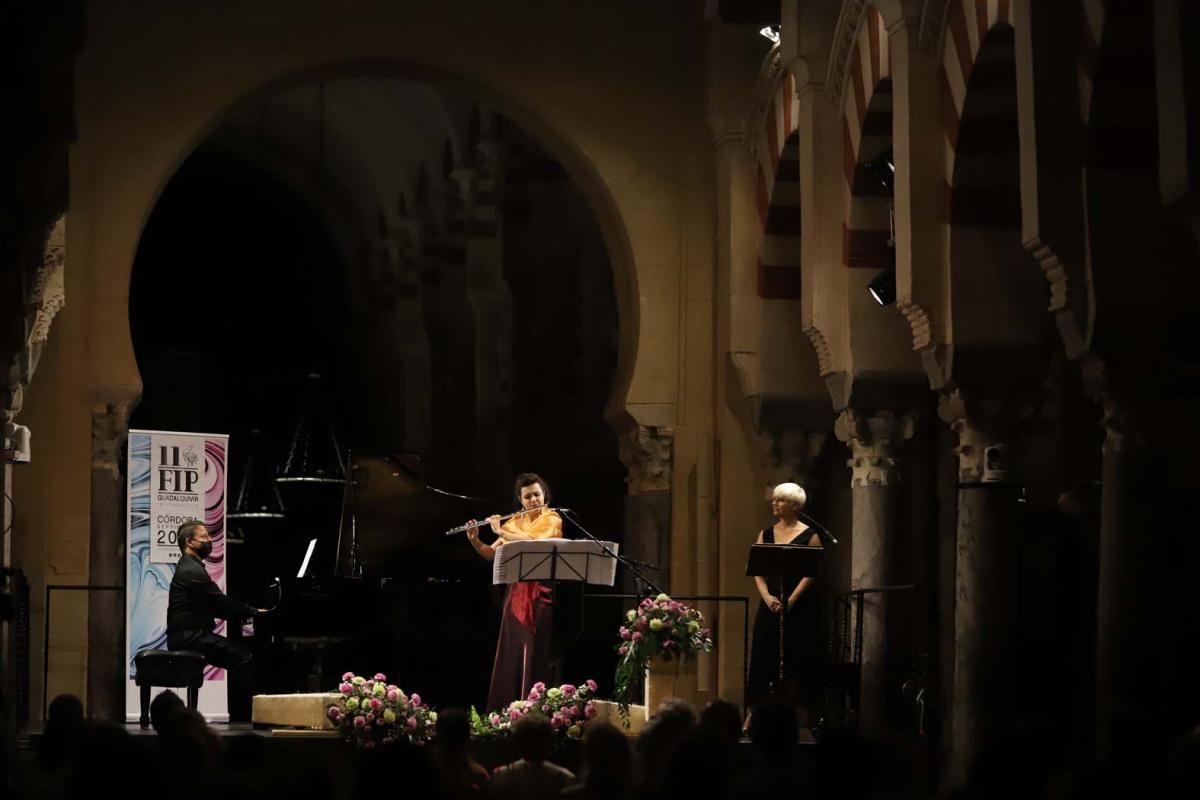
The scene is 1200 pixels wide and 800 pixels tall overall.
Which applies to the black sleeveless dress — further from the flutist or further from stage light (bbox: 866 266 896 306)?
stage light (bbox: 866 266 896 306)

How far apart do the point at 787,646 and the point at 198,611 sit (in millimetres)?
3589

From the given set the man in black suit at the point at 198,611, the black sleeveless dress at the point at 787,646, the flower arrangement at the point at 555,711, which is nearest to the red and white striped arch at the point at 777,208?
the black sleeveless dress at the point at 787,646

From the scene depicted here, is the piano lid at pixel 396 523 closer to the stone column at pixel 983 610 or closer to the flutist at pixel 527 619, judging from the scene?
the flutist at pixel 527 619

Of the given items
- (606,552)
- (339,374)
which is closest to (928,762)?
(606,552)

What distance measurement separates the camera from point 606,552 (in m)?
12.3

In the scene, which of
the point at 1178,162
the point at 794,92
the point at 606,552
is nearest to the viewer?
the point at 1178,162

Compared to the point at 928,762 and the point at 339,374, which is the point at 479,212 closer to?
the point at 339,374

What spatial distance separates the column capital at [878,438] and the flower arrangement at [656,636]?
1544mm

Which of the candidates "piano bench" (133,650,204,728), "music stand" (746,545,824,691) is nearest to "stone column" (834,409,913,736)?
"music stand" (746,545,824,691)

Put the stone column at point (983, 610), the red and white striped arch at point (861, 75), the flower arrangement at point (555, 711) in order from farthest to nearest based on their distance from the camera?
the red and white striped arch at point (861, 75) → the flower arrangement at point (555, 711) → the stone column at point (983, 610)

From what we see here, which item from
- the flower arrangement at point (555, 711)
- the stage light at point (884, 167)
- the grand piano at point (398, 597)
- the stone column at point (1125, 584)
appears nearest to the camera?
the stone column at point (1125, 584)

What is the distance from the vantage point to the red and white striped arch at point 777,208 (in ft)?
48.6

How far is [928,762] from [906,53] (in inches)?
145

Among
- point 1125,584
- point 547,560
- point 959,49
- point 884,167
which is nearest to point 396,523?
point 547,560
